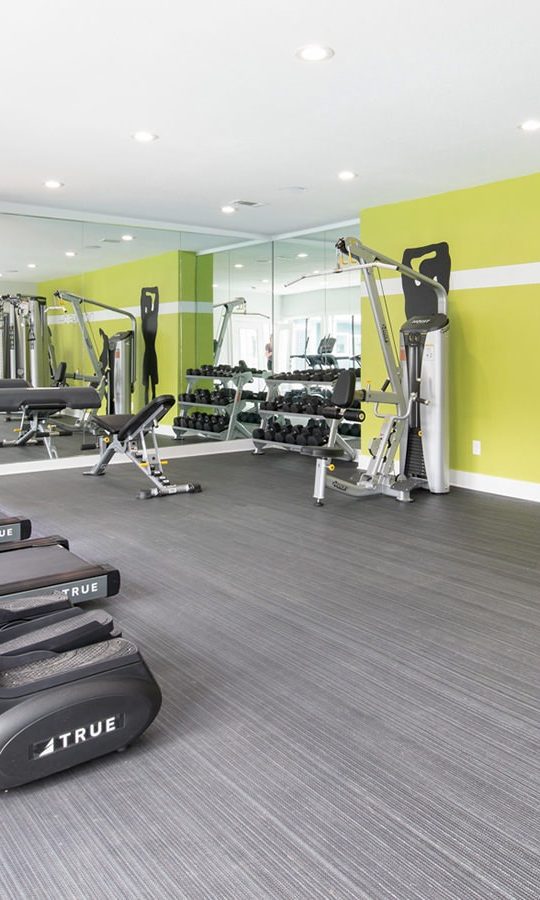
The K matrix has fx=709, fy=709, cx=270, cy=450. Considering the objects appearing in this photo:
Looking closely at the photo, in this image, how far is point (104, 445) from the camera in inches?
236

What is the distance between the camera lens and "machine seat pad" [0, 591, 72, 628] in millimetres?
2207

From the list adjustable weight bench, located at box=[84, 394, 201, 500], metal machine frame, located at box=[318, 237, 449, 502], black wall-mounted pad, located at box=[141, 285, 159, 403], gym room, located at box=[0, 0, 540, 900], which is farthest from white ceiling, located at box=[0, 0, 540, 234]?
adjustable weight bench, located at box=[84, 394, 201, 500]

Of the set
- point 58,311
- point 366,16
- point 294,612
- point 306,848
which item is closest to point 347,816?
point 306,848

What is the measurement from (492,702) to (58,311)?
209 inches

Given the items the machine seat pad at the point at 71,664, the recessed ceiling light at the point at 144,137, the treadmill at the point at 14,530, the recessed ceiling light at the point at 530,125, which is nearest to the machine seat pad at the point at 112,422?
Answer: the treadmill at the point at 14,530

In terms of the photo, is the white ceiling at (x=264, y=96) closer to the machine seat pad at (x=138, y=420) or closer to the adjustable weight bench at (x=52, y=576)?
the machine seat pad at (x=138, y=420)

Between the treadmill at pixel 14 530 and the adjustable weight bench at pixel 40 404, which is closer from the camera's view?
the treadmill at pixel 14 530

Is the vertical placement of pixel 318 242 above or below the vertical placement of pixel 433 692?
above

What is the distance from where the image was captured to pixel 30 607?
229cm

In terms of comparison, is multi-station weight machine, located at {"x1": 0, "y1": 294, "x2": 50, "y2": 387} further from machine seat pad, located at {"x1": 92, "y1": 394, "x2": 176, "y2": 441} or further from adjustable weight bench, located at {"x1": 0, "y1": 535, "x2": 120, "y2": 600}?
adjustable weight bench, located at {"x1": 0, "y1": 535, "x2": 120, "y2": 600}

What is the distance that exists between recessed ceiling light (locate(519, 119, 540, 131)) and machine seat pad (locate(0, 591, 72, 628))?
3.42 meters

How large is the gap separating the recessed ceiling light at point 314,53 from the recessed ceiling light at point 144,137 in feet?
4.26

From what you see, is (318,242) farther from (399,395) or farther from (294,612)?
(294,612)

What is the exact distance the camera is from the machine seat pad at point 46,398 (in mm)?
5398
